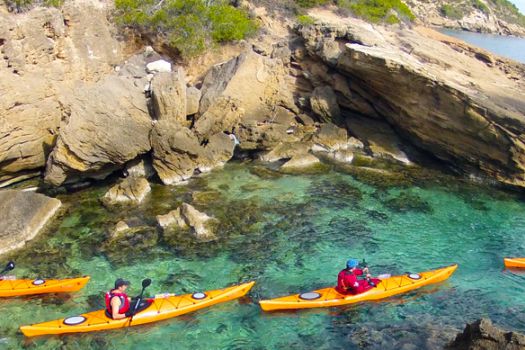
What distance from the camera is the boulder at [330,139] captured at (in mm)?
17469

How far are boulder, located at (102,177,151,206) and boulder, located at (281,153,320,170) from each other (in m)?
4.66

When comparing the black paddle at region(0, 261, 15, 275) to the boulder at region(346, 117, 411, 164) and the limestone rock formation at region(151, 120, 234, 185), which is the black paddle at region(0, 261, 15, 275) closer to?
the limestone rock formation at region(151, 120, 234, 185)

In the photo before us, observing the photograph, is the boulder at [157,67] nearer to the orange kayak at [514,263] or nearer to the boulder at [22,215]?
the boulder at [22,215]

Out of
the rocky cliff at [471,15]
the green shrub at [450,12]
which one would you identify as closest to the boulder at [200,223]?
the rocky cliff at [471,15]

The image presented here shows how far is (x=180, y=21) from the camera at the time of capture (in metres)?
19.9

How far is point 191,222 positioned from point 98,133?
4288mm

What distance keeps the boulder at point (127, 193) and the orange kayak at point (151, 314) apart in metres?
4.82

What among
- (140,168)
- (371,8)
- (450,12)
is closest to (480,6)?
(450,12)

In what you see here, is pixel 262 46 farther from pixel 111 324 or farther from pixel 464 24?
pixel 464 24

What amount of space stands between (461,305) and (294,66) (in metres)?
13.4

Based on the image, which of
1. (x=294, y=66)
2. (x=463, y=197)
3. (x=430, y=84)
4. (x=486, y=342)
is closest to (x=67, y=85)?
(x=294, y=66)

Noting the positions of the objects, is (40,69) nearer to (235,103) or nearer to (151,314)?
(235,103)

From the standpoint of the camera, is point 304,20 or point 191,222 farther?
point 304,20

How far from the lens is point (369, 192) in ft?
48.1
